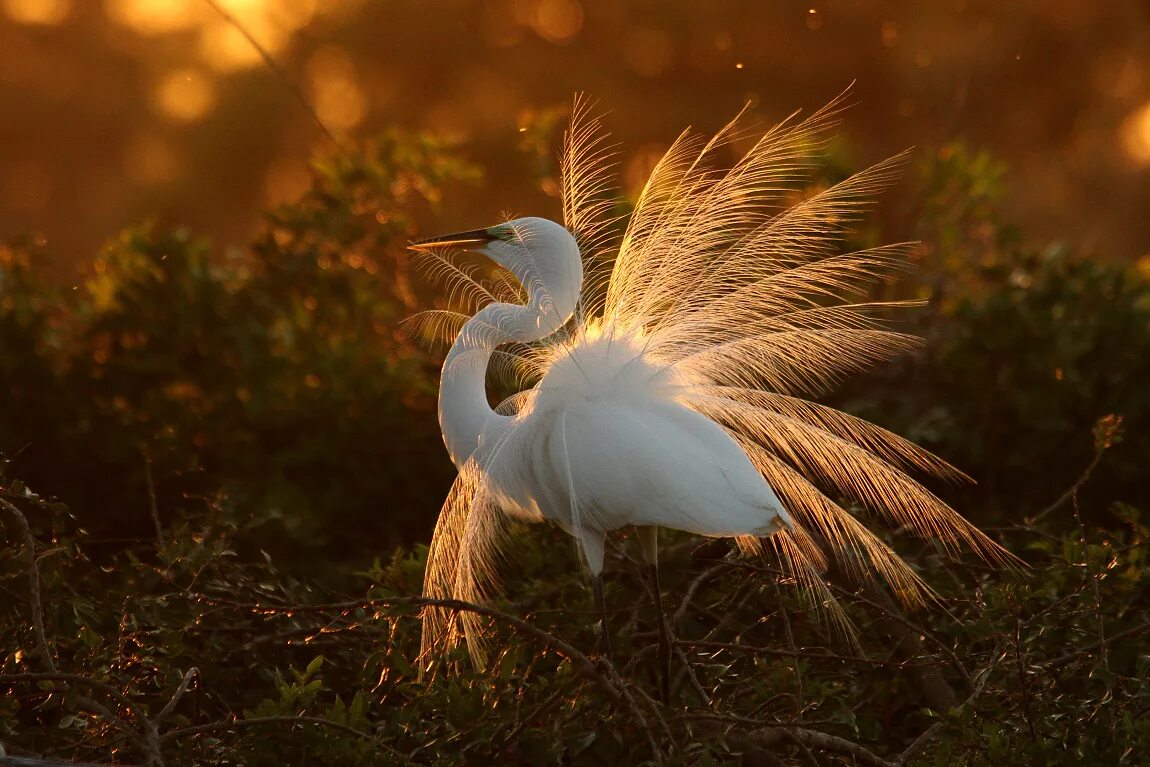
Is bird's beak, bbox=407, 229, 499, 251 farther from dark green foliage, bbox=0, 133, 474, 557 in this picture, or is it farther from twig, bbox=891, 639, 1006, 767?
twig, bbox=891, 639, 1006, 767

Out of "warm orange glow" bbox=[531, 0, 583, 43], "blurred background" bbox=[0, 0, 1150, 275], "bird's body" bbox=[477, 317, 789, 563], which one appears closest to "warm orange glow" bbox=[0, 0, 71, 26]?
"blurred background" bbox=[0, 0, 1150, 275]

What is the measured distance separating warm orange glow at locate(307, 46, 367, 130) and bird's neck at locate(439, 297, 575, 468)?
23.8ft

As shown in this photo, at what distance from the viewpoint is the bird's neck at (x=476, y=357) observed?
297 cm

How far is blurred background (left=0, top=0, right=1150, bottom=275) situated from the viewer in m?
9.72

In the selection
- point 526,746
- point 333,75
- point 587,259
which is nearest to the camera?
point 526,746

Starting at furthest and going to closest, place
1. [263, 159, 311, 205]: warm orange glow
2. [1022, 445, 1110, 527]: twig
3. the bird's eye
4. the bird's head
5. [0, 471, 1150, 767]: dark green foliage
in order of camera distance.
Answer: [263, 159, 311, 205]: warm orange glow → the bird's eye → the bird's head → [1022, 445, 1110, 527]: twig → [0, 471, 1150, 767]: dark green foliage

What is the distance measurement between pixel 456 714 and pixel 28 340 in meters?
2.65

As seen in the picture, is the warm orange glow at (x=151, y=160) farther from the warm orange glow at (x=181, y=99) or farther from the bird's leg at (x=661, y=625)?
the bird's leg at (x=661, y=625)

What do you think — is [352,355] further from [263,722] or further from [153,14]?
[153,14]

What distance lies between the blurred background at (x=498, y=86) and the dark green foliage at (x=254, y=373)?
4551 millimetres

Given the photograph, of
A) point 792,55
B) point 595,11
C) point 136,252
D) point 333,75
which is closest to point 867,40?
point 792,55

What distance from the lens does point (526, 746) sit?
2188mm

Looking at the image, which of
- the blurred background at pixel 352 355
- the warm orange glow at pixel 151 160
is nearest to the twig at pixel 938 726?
the blurred background at pixel 352 355

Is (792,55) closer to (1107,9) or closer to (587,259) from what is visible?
(1107,9)
